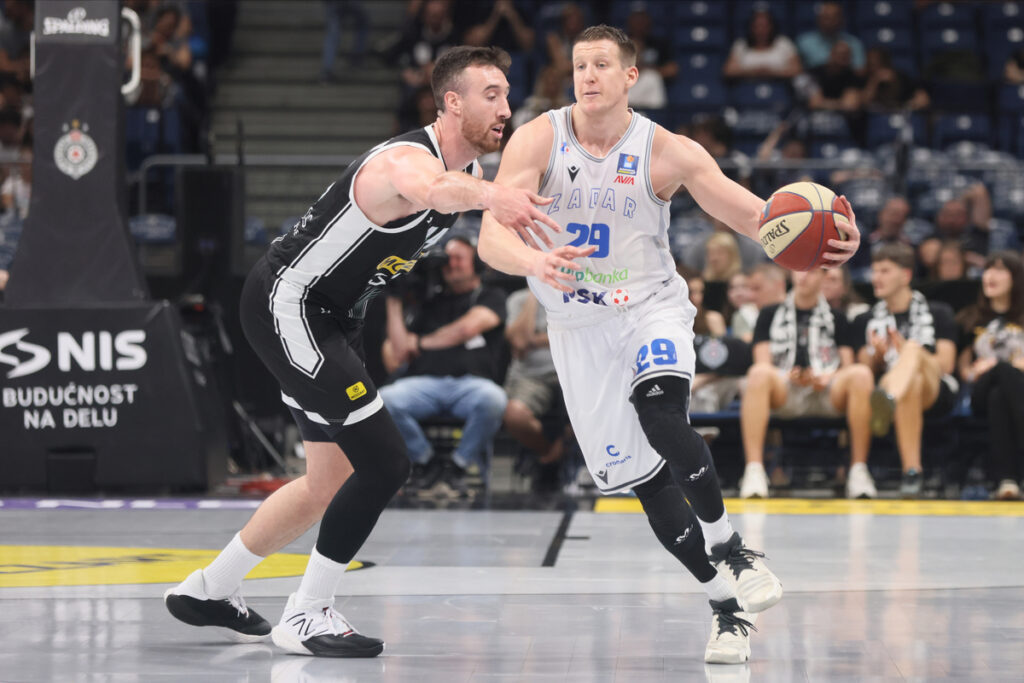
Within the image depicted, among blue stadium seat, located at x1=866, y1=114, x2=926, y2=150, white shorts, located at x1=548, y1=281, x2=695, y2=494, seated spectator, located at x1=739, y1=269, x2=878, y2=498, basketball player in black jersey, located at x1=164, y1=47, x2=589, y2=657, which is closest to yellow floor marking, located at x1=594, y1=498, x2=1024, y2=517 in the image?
seated spectator, located at x1=739, y1=269, x2=878, y2=498

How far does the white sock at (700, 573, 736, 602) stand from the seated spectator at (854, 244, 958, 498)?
4.56m

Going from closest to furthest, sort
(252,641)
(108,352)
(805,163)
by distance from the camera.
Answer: (252,641) → (108,352) → (805,163)

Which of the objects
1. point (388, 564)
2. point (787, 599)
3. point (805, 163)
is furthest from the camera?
point (805, 163)

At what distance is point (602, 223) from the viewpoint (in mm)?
4730

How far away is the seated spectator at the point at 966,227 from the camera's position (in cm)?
1048

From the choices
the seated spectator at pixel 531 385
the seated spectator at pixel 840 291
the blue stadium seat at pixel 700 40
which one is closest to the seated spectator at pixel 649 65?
the blue stadium seat at pixel 700 40

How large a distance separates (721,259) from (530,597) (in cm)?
489

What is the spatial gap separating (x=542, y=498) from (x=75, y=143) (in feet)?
11.7

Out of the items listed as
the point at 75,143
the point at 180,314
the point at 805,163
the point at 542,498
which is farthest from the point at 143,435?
the point at 805,163

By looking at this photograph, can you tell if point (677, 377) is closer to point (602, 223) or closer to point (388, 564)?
point (602, 223)

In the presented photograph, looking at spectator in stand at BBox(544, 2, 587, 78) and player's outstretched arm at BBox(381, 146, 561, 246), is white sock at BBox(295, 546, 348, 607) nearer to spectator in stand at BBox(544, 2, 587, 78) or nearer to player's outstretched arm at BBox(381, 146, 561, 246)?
player's outstretched arm at BBox(381, 146, 561, 246)

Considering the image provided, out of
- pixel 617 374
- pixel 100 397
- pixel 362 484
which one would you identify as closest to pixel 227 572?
pixel 362 484

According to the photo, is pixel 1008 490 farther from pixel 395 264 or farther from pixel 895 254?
pixel 395 264

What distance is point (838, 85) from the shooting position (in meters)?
13.5
